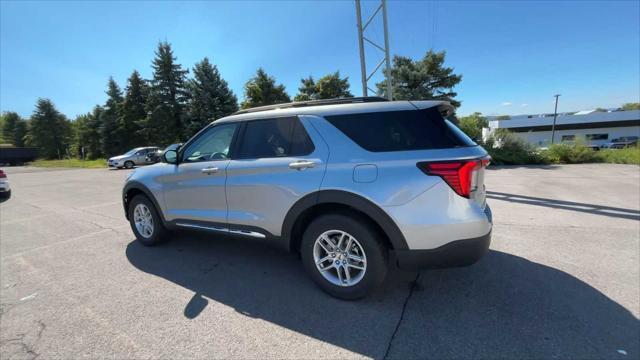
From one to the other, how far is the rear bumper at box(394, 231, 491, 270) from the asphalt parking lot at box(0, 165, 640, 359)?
455 millimetres

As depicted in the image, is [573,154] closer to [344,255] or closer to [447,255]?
[447,255]

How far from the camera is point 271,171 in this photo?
2.90 m

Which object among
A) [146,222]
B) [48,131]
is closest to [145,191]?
[146,222]

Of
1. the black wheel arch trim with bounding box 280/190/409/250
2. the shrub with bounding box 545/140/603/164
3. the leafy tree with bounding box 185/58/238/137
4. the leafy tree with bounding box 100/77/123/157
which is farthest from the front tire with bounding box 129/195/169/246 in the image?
the leafy tree with bounding box 100/77/123/157

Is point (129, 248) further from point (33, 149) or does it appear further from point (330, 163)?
point (33, 149)

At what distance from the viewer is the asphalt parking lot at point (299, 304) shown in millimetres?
2139

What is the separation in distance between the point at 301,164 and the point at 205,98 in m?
25.9

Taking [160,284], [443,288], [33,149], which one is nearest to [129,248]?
[160,284]

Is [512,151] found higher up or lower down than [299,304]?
higher up

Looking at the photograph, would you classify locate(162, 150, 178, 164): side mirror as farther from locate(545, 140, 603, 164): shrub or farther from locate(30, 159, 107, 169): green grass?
locate(30, 159, 107, 169): green grass

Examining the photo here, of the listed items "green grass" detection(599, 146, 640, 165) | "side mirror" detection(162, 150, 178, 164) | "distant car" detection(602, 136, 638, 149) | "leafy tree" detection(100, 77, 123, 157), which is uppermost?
"leafy tree" detection(100, 77, 123, 157)

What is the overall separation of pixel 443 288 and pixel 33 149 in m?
60.2

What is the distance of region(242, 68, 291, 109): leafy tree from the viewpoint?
1095 inches

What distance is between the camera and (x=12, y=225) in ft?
19.6
